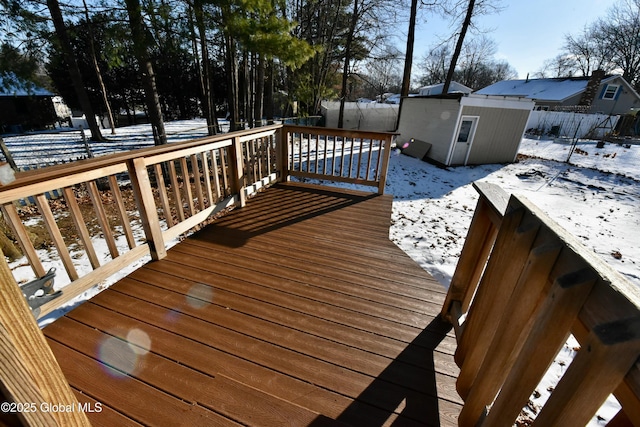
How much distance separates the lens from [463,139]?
10.0 metres

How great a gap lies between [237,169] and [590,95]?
87.6 feet

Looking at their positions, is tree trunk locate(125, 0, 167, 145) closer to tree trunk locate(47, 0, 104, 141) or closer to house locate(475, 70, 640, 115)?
tree trunk locate(47, 0, 104, 141)

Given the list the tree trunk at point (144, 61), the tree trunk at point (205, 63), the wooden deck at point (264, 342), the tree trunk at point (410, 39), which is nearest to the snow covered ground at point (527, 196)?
the tree trunk at point (144, 61)

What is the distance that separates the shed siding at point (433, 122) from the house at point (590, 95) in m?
13.5

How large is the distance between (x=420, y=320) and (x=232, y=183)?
267 centimetres

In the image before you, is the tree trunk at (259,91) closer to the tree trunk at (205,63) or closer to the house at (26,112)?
the tree trunk at (205,63)

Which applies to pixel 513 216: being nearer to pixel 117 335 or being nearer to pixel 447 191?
pixel 117 335

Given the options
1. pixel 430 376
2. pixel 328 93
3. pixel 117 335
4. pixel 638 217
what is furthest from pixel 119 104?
pixel 638 217

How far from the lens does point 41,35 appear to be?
235 inches

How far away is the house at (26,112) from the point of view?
16.3 m

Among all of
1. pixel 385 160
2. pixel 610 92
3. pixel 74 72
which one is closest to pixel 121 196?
pixel 385 160

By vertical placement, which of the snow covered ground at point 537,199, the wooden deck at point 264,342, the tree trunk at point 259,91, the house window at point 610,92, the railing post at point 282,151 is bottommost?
the snow covered ground at point 537,199

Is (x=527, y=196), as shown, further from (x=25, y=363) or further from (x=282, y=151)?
(x=25, y=363)

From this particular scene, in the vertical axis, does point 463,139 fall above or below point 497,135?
below
